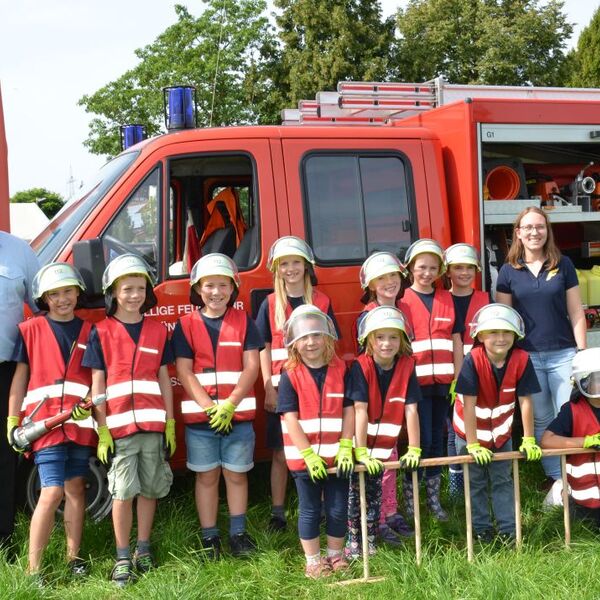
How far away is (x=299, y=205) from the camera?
14.8ft

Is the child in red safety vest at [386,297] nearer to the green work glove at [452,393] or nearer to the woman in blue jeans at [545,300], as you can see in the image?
the green work glove at [452,393]

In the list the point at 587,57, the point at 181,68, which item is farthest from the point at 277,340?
the point at 587,57

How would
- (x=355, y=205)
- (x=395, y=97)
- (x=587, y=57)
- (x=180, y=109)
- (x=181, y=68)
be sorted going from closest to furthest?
(x=355, y=205), (x=180, y=109), (x=395, y=97), (x=181, y=68), (x=587, y=57)

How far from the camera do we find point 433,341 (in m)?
4.30

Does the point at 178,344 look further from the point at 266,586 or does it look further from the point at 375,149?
the point at 375,149

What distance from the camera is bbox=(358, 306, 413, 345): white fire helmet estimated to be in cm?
376

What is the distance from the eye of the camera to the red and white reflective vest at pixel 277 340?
4.18 meters

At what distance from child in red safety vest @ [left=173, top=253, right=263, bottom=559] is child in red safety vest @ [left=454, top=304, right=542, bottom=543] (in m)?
1.12

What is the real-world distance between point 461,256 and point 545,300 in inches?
21.9

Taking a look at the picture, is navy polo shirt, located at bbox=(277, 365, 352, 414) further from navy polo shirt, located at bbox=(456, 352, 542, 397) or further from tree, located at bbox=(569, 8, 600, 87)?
tree, located at bbox=(569, 8, 600, 87)

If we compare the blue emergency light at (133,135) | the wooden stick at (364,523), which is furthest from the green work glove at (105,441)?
the blue emergency light at (133,135)

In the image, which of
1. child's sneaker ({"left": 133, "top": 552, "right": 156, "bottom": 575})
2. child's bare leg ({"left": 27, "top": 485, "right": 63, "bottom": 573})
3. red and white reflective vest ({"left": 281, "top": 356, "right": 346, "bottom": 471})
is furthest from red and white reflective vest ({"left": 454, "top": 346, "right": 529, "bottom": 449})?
child's bare leg ({"left": 27, "top": 485, "right": 63, "bottom": 573})

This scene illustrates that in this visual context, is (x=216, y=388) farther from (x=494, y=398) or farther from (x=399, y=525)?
(x=494, y=398)

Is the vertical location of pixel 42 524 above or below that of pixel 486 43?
below
